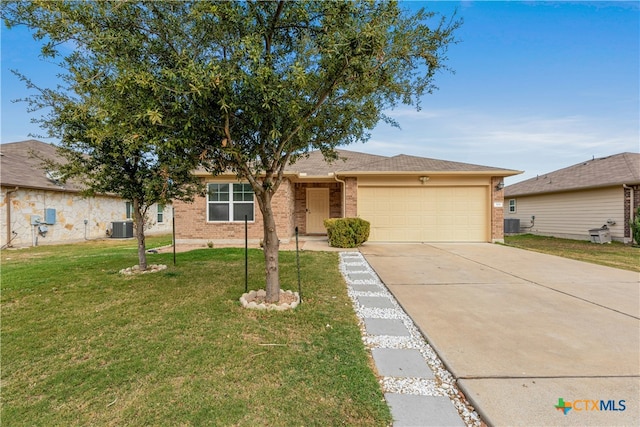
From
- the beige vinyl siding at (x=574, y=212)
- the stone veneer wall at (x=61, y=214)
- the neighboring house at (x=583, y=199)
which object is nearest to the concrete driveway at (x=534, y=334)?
the neighboring house at (x=583, y=199)

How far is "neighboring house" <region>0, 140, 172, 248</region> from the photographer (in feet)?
36.3

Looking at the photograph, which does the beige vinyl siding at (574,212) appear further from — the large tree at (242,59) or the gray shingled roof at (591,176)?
the large tree at (242,59)

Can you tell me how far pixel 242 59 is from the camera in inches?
121

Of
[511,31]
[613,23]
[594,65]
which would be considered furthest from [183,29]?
[594,65]

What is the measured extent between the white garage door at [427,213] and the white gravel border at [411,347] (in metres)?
6.29

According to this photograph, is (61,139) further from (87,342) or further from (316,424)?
(316,424)

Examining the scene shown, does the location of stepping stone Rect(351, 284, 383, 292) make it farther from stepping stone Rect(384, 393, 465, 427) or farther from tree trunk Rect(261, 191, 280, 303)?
stepping stone Rect(384, 393, 465, 427)

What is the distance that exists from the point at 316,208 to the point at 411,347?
1109cm

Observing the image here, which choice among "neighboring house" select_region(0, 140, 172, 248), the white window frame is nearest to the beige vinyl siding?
the white window frame

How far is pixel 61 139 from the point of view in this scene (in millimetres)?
5422

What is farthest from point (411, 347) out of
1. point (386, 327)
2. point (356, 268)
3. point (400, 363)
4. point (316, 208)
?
point (316, 208)

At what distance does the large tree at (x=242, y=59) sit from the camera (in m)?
2.91

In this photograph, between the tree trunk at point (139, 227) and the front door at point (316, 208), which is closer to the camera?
the tree trunk at point (139, 227)

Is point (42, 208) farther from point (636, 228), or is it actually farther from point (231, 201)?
point (636, 228)
